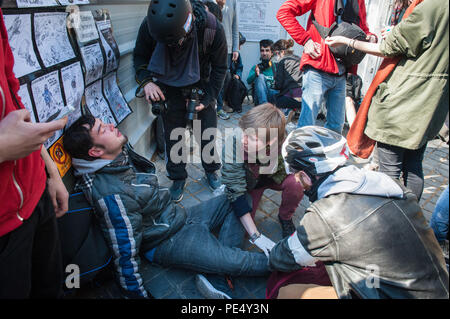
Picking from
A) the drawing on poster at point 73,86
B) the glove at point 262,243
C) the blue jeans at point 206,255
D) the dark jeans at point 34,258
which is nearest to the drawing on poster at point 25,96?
the drawing on poster at point 73,86

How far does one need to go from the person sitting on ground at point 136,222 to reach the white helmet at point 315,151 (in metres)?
0.86

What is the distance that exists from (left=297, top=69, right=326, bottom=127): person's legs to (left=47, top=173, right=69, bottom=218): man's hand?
2374 mm

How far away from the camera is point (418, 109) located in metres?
1.77

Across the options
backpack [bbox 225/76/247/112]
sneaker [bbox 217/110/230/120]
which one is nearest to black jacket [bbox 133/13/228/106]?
sneaker [bbox 217/110/230/120]

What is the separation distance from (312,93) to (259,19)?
14.2 feet

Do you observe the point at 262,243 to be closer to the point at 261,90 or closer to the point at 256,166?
the point at 256,166

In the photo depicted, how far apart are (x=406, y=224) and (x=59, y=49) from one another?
2.19 m

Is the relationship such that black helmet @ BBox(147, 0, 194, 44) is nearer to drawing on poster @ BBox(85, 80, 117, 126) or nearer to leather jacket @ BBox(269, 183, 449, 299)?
drawing on poster @ BBox(85, 80, 117, 126)

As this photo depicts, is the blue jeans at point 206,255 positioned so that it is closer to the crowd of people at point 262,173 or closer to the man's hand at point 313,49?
the crowd of people at point 262,173

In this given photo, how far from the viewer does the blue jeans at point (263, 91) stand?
5645 millimetres

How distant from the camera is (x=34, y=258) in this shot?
1298mm

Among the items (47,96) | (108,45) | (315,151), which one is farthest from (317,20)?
(47,96)
